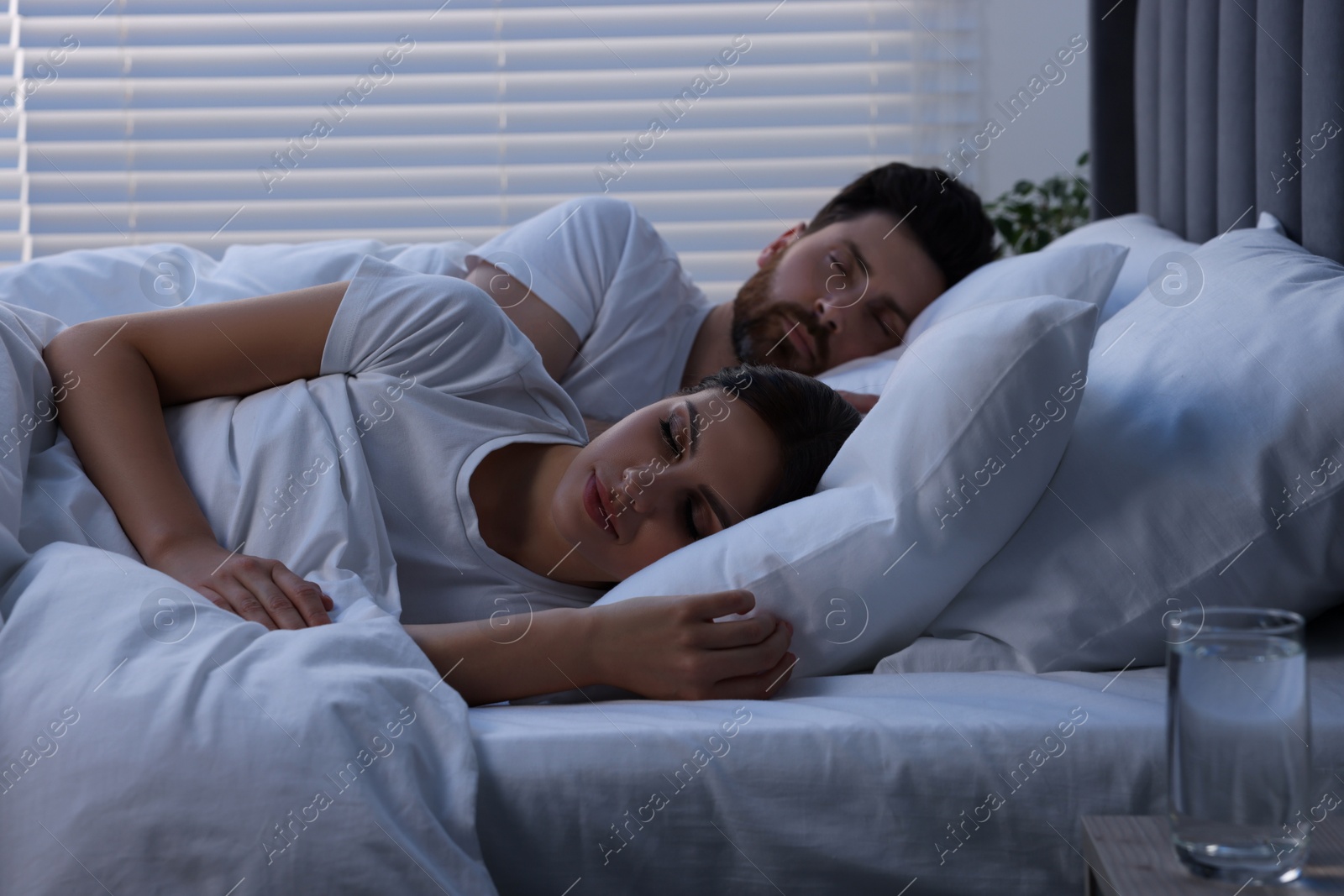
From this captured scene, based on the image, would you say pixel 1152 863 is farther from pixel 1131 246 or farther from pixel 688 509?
pixel 1131 246

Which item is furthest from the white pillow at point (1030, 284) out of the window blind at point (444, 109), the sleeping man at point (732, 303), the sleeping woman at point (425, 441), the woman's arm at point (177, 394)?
the window blind at point (444, 109)

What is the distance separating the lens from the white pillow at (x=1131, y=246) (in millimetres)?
1544

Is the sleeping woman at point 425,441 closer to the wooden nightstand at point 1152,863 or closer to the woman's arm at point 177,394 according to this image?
the woman's arm at point 177,394

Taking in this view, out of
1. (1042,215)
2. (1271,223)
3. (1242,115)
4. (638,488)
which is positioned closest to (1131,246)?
(1242,115)

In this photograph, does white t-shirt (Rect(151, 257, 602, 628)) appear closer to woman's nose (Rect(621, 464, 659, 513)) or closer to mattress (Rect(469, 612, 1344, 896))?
woman's nose (Rect(621, 464, 659, 513))

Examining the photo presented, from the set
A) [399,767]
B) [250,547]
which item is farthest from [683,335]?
[399,767]

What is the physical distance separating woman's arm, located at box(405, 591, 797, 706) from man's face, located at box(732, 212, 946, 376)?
0.95 meters

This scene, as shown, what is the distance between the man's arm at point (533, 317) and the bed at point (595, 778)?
2.83 feet

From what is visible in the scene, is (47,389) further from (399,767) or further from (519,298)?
(519,298)

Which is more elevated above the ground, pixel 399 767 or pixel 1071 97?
pixel 1071 97

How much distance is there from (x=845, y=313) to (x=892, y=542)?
938 millimetres

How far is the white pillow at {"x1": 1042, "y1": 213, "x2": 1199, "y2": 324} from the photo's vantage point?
154 cm

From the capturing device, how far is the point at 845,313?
1.79 meters

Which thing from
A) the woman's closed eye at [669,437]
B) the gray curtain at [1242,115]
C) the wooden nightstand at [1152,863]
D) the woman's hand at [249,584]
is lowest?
the wooden nightstand at [1152,863]
